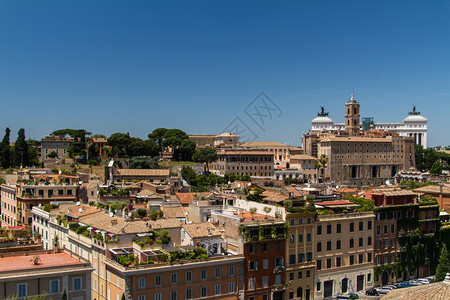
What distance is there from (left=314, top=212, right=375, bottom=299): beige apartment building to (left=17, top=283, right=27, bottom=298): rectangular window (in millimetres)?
22913

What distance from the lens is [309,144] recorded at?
140 metres

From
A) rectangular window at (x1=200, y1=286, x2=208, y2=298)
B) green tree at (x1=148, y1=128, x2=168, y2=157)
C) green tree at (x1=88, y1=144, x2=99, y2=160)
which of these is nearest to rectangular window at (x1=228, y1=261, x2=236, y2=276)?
rectangular window at (x1=200, y1=286, x2=208, y2=298)

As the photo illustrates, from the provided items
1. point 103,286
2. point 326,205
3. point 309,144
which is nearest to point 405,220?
point 326,205

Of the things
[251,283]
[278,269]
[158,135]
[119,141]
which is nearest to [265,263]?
[278,269]

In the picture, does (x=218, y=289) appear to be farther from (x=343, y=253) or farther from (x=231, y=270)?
(x=343, y=253)

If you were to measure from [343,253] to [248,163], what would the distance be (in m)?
73.3

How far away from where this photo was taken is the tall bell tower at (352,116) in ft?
456

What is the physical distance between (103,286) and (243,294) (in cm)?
936

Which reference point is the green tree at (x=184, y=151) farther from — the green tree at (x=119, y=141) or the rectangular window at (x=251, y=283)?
the rectangular window at (x=251, y=283)

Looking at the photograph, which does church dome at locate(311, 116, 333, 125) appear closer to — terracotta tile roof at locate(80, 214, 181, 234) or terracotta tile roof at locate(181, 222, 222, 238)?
terracotta tile roof at locate(181, 222, 222, 238)

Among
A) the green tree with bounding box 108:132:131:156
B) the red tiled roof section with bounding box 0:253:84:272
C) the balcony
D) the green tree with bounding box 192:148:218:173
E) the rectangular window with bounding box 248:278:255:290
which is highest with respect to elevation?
the green tree with bounding box 108:132:131:156

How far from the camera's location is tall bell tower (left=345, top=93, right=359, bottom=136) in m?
139

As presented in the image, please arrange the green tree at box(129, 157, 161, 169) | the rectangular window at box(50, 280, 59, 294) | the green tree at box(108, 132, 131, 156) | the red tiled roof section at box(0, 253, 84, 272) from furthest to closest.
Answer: the green tree at box(108, 132, 131, 156), the green tree at box(129, 157, 161, 169), the red tiled roof section at box(0, 253, 84, 272), the rectangular window at box(50, 280, 59, 294)

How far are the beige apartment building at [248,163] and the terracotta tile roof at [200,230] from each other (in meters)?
76.4
